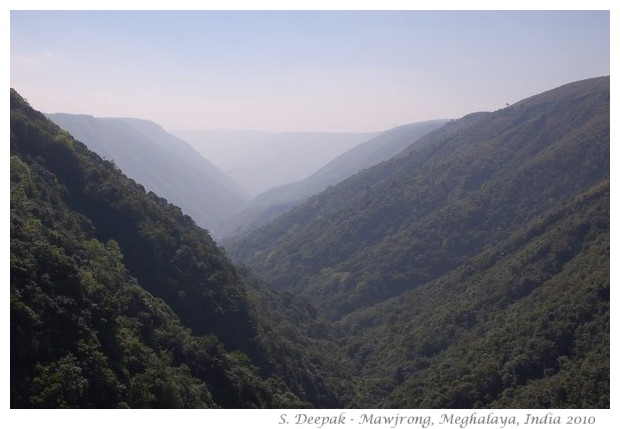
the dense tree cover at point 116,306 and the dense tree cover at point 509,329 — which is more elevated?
the dense tree cover at point 116,306

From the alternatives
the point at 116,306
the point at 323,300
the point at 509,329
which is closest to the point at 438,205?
the point at 323,300

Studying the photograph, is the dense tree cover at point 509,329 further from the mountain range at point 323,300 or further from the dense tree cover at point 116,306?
the dense tree cover at point 116,306

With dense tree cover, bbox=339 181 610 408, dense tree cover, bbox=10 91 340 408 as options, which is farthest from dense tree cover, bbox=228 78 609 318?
dense tree cover, bbox=10 91 340 408

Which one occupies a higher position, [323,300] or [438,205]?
[438,205]

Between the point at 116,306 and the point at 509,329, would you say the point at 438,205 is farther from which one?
the point at 116,306

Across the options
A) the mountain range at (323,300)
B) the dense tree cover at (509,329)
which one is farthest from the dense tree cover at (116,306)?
the dense tree cover at (509,329)
